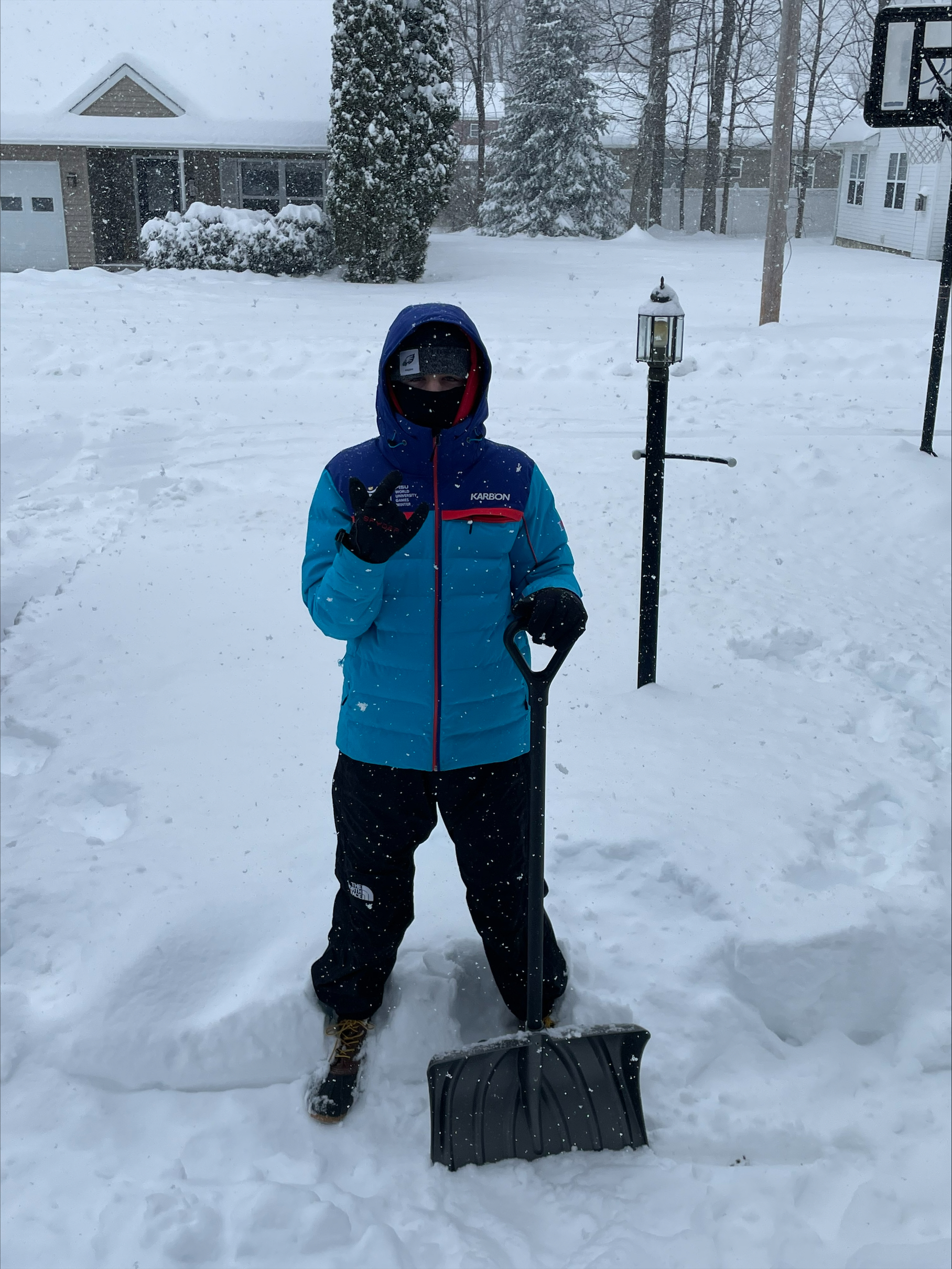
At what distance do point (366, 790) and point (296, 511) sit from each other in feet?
13.8

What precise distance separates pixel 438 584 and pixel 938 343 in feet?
19.0

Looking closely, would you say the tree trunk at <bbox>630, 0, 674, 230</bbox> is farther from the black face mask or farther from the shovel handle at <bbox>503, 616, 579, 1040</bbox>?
the shovel handle at <bbox>503, 616, 579, 1040</bbox>

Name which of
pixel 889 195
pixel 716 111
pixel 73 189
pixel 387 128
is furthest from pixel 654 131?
pixel 73 189

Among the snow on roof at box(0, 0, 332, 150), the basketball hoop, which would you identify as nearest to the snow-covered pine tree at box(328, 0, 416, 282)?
the snow on roof at box(0, 0, 332, 150)

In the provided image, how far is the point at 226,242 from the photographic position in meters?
16.3

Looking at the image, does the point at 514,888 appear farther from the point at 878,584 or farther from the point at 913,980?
the point at 878,584

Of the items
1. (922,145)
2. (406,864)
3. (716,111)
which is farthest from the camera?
(716,111)

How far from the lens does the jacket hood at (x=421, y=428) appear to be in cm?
238

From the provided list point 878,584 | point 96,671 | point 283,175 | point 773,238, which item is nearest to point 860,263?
point 773,238

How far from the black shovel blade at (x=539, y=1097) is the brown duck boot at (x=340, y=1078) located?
0.28 meters

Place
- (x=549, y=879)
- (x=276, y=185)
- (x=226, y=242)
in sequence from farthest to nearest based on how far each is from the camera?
1. (x=276, y=185)
2. (x=226, y=242)
3. (x=549, y=879)

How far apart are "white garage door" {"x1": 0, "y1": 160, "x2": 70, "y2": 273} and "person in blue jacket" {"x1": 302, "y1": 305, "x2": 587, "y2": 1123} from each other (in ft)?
65.1

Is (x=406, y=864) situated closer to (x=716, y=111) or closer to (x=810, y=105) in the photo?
(x=716, y=111)

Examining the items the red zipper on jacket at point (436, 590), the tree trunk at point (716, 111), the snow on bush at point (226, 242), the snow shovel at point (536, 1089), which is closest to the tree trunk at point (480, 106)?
the tree trunk at point (716, 111)
